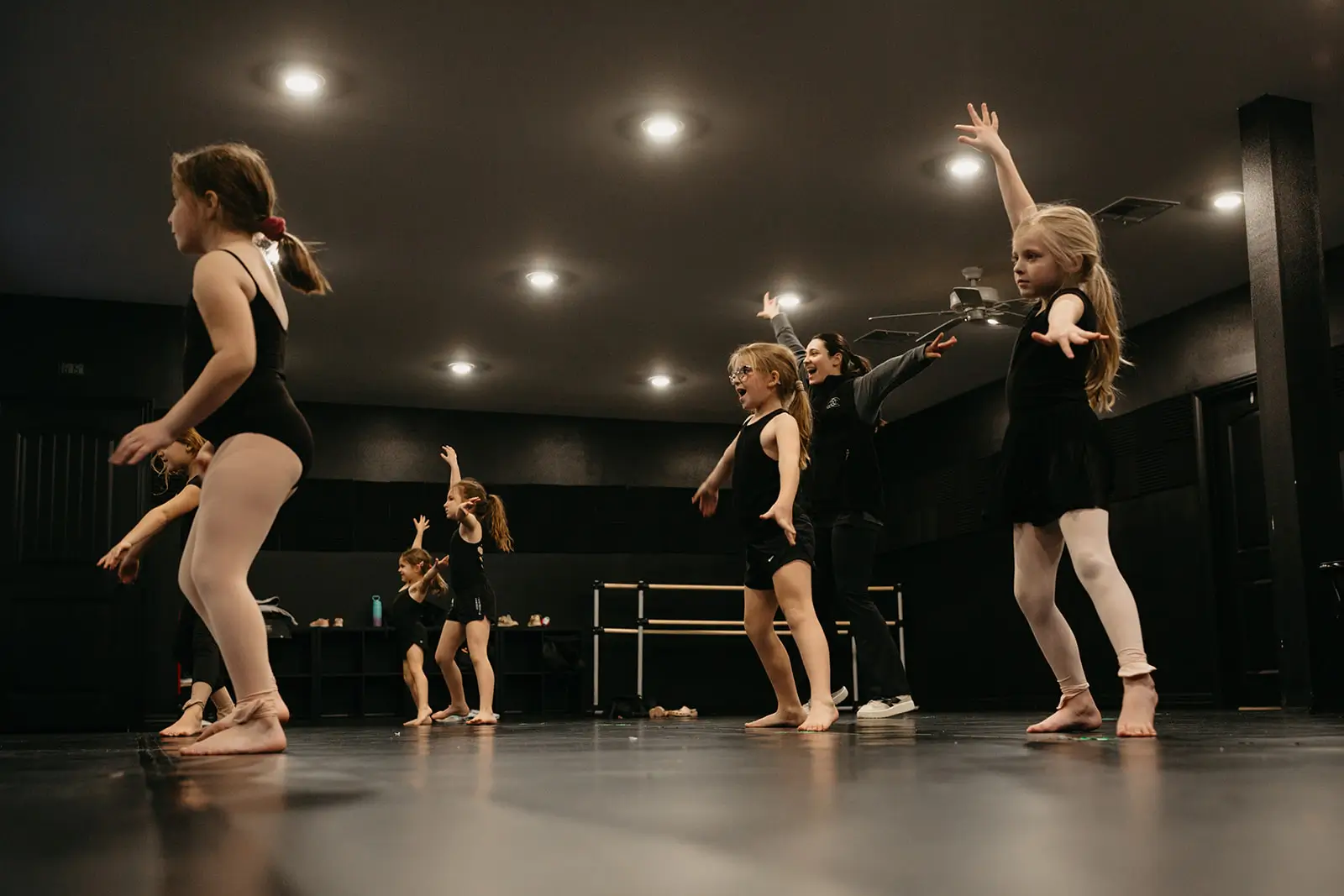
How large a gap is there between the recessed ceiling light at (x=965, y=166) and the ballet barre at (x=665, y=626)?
5449 millimetres

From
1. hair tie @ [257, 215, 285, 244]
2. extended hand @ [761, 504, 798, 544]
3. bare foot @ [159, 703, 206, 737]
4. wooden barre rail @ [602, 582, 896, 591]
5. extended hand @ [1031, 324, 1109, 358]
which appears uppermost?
hair tie @ [257, 215, 285, 244]

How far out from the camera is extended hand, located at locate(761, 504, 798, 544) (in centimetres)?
416

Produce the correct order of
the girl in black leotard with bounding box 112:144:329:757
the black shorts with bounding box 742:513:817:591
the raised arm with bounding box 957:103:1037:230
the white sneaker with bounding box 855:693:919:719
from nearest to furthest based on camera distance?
1. the girl in black leotard with bounding box 112:144:329:757
2. the raised arm with bounding box 957:103:1037:230
3. the black shorts with bounding box 742:513:817:591
4. the white sneaker with bounding box 855:693:919:719

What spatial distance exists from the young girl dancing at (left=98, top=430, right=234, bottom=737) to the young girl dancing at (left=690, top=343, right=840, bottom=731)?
189 centimetres

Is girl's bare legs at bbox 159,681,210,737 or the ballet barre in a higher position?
the ballet barre

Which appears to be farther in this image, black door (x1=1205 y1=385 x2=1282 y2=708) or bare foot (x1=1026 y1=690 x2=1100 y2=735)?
black door (x1=1205 y1=385 x2=1282 y2=708)

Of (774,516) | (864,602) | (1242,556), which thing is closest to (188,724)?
(774,516)

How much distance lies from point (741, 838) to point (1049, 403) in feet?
7.99

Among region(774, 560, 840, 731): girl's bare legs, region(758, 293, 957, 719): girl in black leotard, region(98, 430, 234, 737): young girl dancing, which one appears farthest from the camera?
region(758, 293, 957, 719): girl in black leotard

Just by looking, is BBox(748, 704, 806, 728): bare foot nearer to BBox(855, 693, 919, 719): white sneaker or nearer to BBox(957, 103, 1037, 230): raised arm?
BBox(855, 693, 919, 719): white sneaker

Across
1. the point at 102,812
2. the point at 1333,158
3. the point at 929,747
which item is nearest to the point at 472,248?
the point at 1333,158

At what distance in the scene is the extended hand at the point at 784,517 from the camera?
4.16 m

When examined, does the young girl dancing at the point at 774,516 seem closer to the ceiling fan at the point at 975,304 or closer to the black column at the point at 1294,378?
the black column at the point at 1294,378

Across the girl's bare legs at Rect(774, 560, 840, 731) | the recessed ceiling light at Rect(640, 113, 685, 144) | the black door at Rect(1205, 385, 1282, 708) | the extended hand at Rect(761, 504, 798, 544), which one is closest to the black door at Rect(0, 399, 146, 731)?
the recessed ceiling light at Rect(640, 113, 685, 144)
